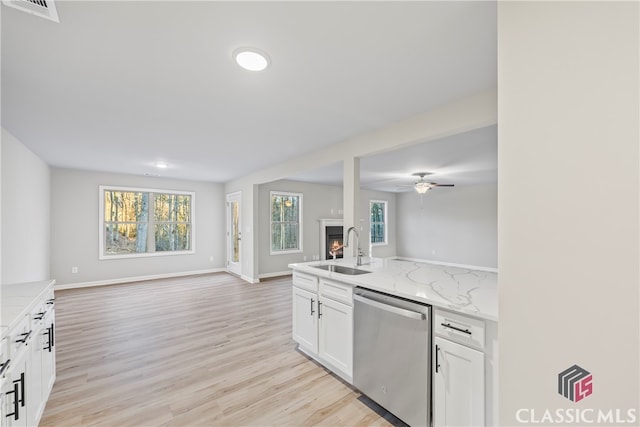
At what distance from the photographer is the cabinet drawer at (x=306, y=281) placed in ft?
8.48

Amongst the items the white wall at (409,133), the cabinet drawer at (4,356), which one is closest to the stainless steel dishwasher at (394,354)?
the white wall at (409,133)

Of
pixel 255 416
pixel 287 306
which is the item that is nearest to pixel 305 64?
pixel 255 416

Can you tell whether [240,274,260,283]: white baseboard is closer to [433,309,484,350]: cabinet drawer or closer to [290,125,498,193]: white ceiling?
[290,125,498,193]: white ceiling

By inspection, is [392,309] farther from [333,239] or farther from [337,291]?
[333,239]

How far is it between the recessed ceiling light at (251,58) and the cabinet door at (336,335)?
6.17 feet

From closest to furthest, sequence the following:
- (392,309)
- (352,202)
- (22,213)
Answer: (392,309)
(352,202)
(22,213)

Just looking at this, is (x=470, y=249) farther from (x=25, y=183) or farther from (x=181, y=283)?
(x=25, y=183)

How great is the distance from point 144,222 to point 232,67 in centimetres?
566

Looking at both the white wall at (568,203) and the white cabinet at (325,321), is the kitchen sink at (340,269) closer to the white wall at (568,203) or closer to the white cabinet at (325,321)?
the white cabinet at (325,321)

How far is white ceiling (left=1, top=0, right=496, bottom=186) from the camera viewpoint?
142 centimetres

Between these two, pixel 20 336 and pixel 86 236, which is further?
pixel 86 236

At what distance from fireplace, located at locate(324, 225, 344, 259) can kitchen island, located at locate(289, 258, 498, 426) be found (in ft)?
15.6

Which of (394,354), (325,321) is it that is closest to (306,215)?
(325,321)

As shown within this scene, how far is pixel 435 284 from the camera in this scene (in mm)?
1981
